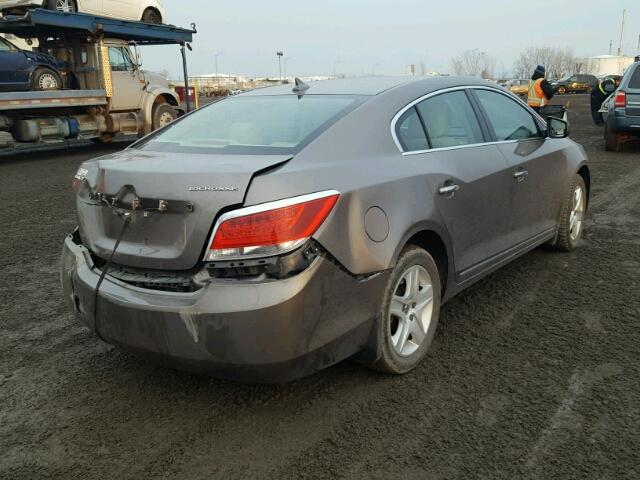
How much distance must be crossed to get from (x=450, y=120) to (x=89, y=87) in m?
12.5

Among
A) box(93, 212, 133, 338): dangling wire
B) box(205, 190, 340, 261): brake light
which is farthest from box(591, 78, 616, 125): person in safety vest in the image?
box(93, 212, 133, 338): dangling wire

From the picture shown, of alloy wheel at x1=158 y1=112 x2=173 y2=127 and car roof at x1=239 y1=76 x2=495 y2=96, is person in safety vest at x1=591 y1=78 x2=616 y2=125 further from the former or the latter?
car roof at x1=239 y1=76 x2=495 y2=96

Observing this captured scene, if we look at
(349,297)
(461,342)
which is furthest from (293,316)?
(461,342)

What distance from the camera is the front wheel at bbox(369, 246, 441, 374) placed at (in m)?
2.95

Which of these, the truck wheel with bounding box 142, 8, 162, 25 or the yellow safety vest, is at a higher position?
the truck wheel with bounding box 142, 8, 162, 25

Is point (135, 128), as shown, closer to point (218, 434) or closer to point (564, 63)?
point (218, 434)

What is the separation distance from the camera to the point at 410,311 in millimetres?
3186

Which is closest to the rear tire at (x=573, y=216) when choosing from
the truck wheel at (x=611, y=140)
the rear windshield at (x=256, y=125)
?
the rear windshield at (x=256, y=125)

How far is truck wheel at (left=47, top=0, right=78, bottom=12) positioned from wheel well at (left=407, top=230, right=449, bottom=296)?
12.3 m

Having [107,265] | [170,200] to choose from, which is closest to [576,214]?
[170,200]

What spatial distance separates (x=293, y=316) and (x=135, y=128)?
13890mm

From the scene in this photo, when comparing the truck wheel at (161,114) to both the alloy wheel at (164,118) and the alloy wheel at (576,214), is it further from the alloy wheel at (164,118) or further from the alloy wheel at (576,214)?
the alloy wheel at (576,214)

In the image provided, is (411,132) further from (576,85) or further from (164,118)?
(576,85)

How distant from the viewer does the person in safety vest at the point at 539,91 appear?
12398 mm
